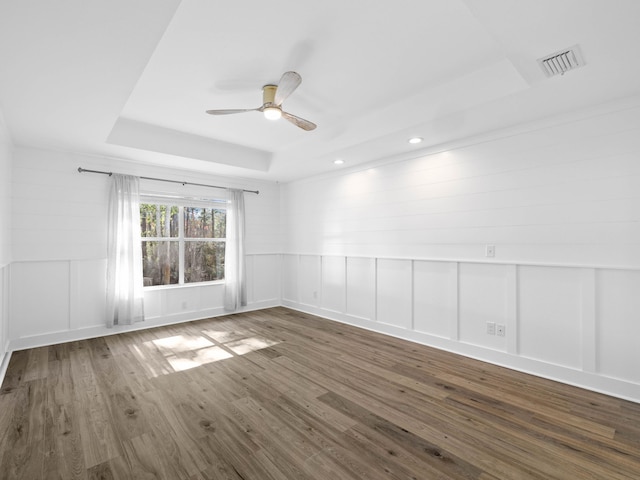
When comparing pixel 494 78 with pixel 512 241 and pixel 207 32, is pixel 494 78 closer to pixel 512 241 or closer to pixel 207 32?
pixel 512 241

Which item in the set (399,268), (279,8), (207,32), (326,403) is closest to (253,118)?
(207,32)

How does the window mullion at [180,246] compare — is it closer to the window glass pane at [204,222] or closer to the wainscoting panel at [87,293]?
the window glass pane at [204,222]

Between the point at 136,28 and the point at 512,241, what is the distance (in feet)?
11.5

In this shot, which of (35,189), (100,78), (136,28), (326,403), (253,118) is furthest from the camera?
(35,189)

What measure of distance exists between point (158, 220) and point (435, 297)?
414cm

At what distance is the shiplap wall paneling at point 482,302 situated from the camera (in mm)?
3287

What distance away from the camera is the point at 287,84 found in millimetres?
2377

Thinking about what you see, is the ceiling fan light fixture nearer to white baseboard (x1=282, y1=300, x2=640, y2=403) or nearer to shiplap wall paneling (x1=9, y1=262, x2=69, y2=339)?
white baseboard (x1=282, y1=300, x2=640, y2=403)

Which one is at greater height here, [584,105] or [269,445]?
[584,105]

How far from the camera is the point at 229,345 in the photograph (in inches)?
153

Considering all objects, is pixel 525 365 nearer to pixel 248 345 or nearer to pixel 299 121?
pixel 248 345

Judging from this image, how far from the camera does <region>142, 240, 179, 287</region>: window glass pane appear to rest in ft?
15.8

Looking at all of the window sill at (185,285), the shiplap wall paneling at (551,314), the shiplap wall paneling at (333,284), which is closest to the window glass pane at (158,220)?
the window sill at (185,285)

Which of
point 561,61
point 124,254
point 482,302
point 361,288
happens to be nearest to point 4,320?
point 124,254
